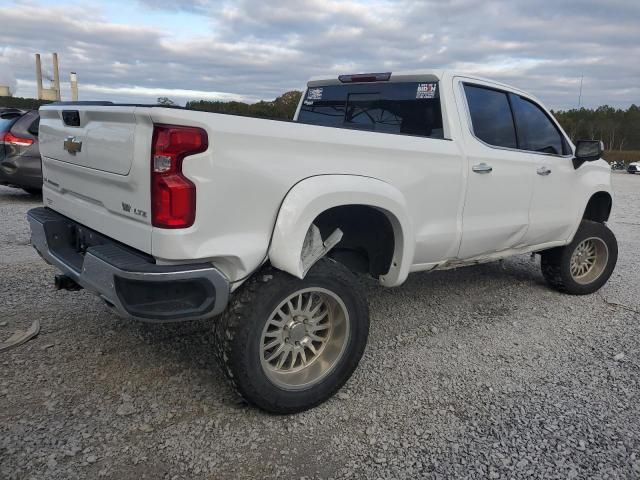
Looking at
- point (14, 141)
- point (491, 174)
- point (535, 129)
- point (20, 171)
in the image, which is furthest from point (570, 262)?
point (14, 141)

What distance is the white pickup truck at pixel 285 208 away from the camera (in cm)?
245

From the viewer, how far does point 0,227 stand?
7223 millimetres

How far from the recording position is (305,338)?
119 inches

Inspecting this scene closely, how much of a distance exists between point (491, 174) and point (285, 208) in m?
1.98

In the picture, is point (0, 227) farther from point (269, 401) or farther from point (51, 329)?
point (269, 401)

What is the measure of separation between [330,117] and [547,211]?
2061 millimetres

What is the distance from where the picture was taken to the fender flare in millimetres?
2664

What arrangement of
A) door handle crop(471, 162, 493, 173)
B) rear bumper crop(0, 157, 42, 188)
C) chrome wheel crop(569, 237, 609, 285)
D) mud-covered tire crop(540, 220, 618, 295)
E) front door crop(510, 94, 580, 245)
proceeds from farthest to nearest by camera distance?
rear bumper crop(0, 157, 42, 188) → chrome wheel crop(569, 237, 609, 285) → mud-covered tire crop(540, 220, 618, 295) → front door crop(510, 94, 580, 245) → door handle crop(471, 162, 493, 173)

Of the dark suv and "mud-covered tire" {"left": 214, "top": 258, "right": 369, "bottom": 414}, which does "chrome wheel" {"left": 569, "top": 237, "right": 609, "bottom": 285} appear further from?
the dark suv

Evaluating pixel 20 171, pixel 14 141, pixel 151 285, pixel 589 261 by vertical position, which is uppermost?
pixel 151 285

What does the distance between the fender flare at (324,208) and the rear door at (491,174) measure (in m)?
0.76

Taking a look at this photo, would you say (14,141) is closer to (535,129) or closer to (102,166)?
(102,166)

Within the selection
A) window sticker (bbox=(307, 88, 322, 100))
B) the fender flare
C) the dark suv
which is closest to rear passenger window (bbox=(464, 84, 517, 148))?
the fender flare

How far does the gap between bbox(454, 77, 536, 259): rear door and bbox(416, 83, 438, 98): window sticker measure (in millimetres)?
167
